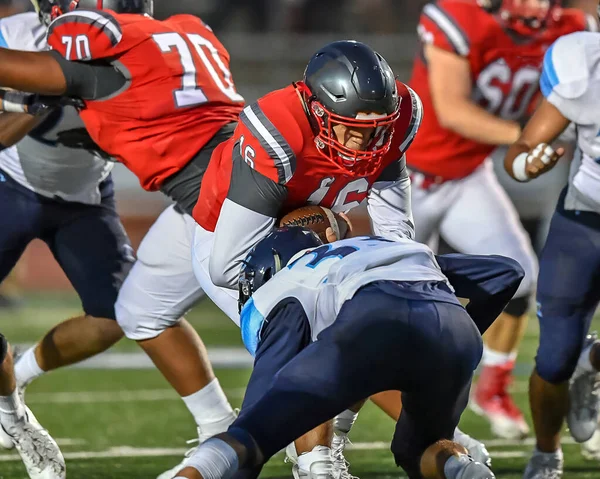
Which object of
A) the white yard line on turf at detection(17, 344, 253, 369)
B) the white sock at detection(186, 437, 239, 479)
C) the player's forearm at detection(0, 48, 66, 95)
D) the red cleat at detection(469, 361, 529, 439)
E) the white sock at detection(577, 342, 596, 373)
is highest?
the player's forearm at detection(0, 48, 66, 95)

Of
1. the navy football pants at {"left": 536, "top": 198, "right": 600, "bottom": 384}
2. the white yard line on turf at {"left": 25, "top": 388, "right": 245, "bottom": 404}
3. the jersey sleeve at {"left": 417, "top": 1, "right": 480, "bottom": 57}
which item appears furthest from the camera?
the white yard line on turf at {"left": 25, "top": 388, "right": 245, "bottom": 404}

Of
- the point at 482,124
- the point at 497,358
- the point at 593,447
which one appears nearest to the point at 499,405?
the point at 497,358

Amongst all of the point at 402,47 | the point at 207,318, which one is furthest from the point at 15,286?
the point at 402,47

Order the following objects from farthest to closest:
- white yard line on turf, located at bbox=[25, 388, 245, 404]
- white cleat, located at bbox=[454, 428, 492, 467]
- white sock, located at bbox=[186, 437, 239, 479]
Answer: white yard line on turf, located at bbox=[25, 388, 245, 404], white cleat, located at bbox=[454, 428, 492, 467], white sock, located at bbox=[186, 437, 239, 479]

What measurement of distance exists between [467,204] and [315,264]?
2.55 metres

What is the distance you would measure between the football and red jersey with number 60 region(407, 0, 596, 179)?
2.10 metres

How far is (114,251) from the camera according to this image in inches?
163

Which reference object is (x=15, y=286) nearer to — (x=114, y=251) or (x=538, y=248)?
(x=538, y=248)

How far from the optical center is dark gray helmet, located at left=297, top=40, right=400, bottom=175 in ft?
9.53

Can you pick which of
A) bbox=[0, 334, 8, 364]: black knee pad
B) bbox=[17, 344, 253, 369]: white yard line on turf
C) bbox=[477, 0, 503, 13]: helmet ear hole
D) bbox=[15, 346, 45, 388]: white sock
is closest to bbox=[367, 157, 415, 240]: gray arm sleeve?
bbox=[0, 334, 8, 364]: black knee pad

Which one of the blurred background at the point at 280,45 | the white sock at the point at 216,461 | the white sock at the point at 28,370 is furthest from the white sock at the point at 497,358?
the blurred background at the point at 280,45

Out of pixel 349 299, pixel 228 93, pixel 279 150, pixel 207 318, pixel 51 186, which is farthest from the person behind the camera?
pixel 207 318

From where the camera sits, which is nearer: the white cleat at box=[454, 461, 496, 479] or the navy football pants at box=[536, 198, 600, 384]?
the white cleat at box=[454, 461, 496, 479]

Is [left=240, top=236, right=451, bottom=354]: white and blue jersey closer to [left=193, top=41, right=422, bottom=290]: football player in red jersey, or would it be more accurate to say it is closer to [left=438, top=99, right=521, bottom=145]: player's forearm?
[left=193, top=41, right=422, bottom=290]: football player in red jersey
